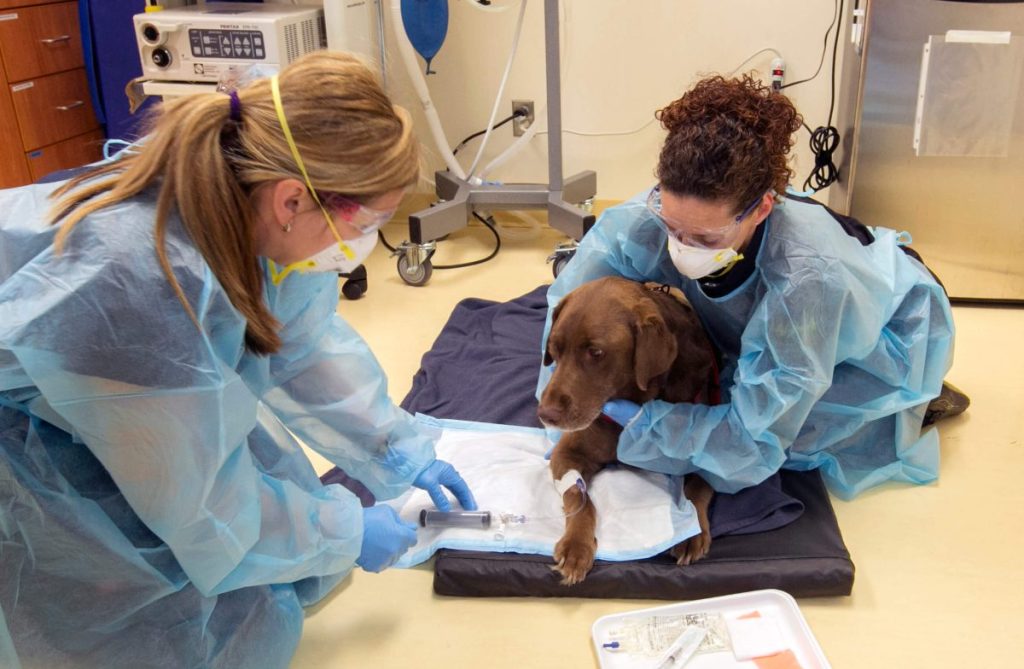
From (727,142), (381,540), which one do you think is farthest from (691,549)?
(727,142)

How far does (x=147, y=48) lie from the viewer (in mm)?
2615

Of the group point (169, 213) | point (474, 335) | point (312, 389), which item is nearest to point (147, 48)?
point (474, 335)

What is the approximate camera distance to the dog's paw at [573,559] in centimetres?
155

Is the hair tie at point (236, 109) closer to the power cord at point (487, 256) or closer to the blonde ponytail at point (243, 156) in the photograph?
the blonde ponytail at point (243, 156)

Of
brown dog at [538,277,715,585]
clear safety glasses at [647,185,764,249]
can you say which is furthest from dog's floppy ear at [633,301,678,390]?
clear safety glasses at [647,185,764,249]

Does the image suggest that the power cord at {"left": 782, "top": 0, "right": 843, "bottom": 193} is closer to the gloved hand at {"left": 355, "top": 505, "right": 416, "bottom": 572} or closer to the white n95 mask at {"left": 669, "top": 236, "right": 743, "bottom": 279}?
the white n95 mask at {"left": 669, "top": 236, "right": 743, "bottom": 279}

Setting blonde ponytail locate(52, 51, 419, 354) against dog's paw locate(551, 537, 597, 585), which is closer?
blonde ponytail locate(52, 51, 419, 354)

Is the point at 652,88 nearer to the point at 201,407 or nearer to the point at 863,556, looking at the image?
the point at 863,556

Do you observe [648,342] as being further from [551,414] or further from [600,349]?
[551,414]

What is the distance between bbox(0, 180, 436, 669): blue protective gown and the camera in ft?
3.32

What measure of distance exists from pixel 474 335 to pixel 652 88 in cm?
130

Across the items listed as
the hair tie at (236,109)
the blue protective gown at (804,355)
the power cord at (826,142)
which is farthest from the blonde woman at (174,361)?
the power cord at (826,142)

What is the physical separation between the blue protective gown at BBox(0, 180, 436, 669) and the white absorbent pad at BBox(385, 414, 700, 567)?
0.30 meters

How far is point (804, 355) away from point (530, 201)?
1602 mm
